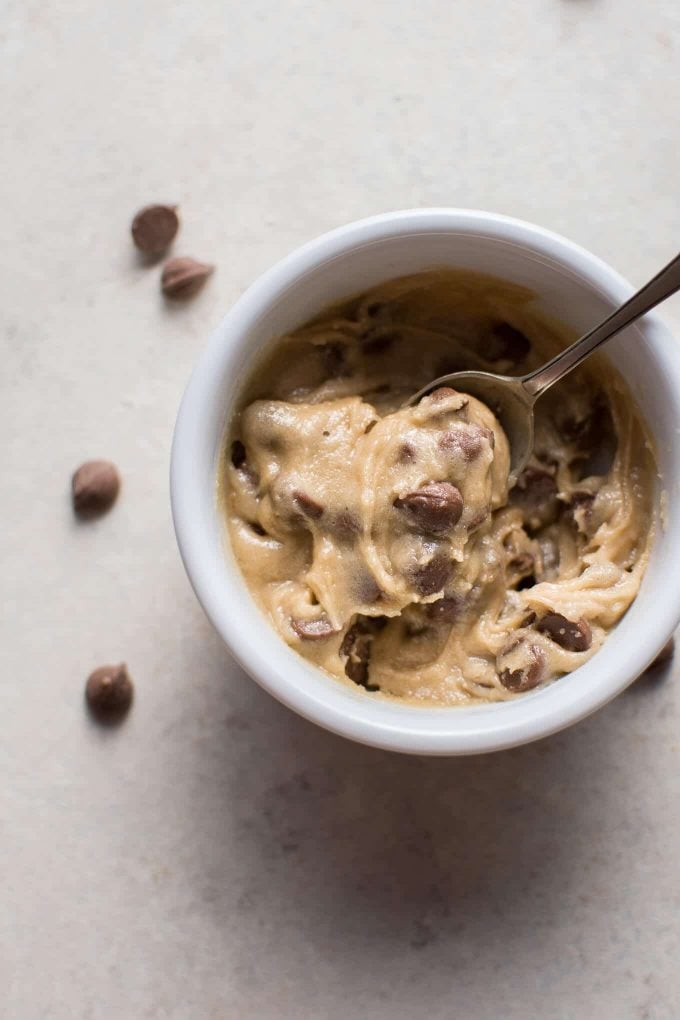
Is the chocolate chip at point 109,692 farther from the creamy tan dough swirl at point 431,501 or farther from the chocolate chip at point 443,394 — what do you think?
the chocolate chip at point 443,394

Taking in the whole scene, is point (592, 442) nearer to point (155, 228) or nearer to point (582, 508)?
point (582, 508)

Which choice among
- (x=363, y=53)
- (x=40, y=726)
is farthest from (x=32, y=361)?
(x=363, y=53)

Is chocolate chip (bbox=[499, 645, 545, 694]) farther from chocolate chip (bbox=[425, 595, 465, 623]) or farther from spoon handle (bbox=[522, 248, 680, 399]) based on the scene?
spoon handle (bbox=[522, 248, 680, 399])

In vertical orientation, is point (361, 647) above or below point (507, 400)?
below

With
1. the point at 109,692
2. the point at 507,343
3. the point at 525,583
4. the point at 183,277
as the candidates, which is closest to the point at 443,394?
the point at 507,343

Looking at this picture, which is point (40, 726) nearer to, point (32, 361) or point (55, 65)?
point (32, 361)

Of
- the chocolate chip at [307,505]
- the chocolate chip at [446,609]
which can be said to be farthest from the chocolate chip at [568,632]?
the chocolate chip at [307,505]

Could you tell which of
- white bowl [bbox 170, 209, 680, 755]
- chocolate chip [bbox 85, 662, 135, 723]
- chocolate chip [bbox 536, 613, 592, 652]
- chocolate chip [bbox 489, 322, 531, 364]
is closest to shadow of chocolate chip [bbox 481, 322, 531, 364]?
chocolate chip [bbox 489, 322, 531, 364]
